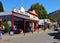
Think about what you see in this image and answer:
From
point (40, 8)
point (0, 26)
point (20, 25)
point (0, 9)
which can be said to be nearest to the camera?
point (0, 26)

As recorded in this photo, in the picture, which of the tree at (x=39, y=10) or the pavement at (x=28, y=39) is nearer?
the pavement at (x=28, y=39)

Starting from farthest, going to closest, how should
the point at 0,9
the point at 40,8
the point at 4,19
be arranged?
1. the point at 40,8
2. the point at 0,9
3. the point at 4,19

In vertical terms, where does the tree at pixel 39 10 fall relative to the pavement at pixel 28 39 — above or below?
above

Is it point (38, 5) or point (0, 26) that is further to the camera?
point (38, 5)

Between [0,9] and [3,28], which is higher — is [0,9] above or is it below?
above

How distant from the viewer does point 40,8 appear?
10788cm

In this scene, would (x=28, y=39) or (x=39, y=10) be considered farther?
(x=39, y=10)

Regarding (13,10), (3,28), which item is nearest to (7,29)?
(3,28)

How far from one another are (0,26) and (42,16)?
62.3m

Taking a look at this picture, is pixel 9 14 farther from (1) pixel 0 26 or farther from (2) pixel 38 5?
A: (2) pixel 38 5

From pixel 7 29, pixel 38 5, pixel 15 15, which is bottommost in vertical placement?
pixel 7 29

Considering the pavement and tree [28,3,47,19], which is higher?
tree [28,3,47,19]

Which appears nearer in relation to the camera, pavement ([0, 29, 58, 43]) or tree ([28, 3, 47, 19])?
pavement ([0, 29, 58, 43])

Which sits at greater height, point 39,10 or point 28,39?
point 39,10
